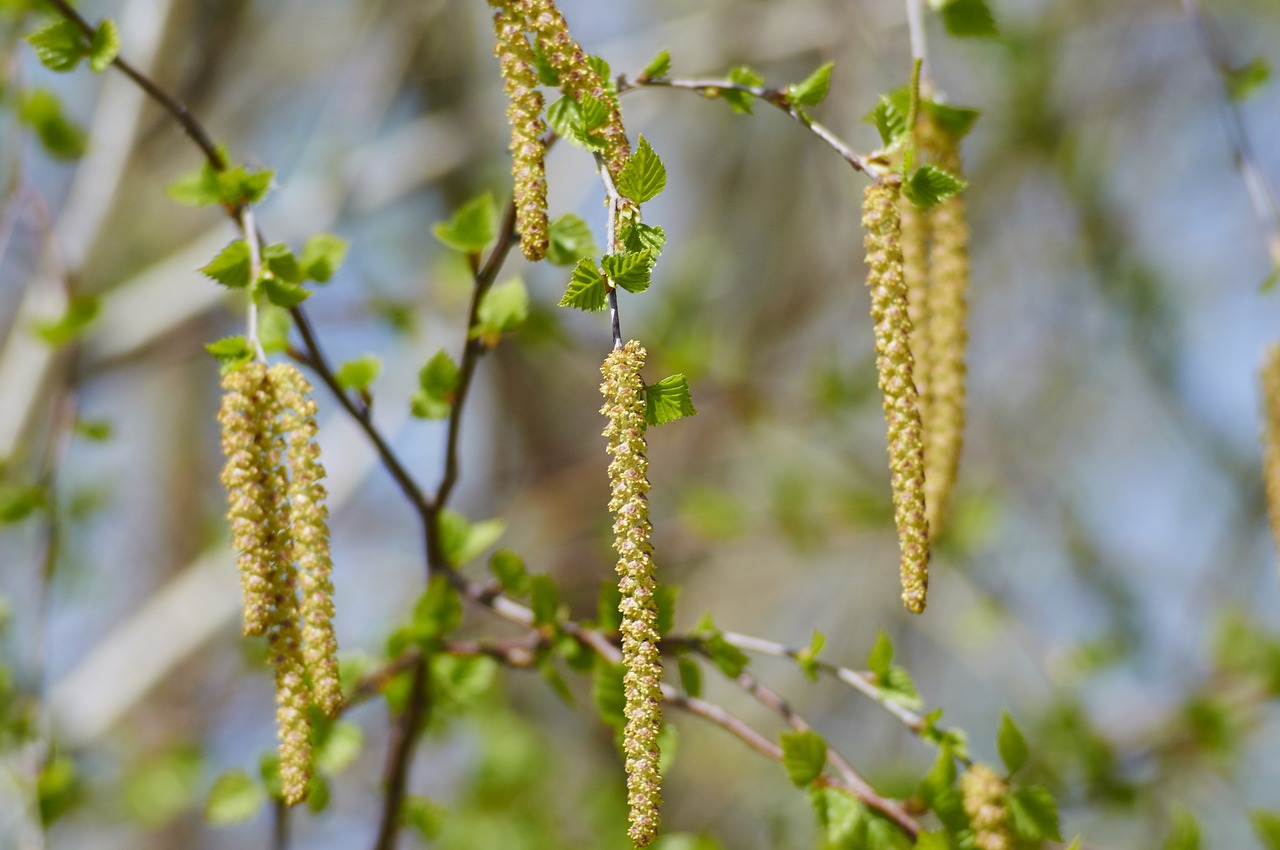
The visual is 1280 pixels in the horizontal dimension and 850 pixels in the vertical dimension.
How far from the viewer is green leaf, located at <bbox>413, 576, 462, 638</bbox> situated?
3.37ft

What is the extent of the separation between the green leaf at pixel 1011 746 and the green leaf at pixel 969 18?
21.6 inches

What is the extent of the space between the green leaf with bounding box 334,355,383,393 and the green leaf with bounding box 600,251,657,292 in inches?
16.2

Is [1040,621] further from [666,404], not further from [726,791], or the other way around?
[666,404]

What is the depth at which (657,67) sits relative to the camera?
2.75 feet

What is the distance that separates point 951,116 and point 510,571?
1.75 ft

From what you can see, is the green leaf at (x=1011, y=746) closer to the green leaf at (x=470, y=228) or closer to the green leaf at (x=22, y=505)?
the green leaf at (x=470, y=228)

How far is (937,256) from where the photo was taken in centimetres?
94

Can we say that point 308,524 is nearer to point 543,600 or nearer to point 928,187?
point 543,600

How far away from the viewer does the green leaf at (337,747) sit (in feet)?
3.52

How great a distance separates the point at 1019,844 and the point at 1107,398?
297 cm

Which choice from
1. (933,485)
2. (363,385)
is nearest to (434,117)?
(363,385)

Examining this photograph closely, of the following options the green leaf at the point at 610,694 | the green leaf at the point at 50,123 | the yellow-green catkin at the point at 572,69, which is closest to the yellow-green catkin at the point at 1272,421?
the green leaf at the point at 610,694

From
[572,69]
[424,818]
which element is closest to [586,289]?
[572,69]

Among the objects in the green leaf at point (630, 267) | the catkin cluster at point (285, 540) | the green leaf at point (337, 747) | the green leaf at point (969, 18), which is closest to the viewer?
the green leaf at point (630, 267)
